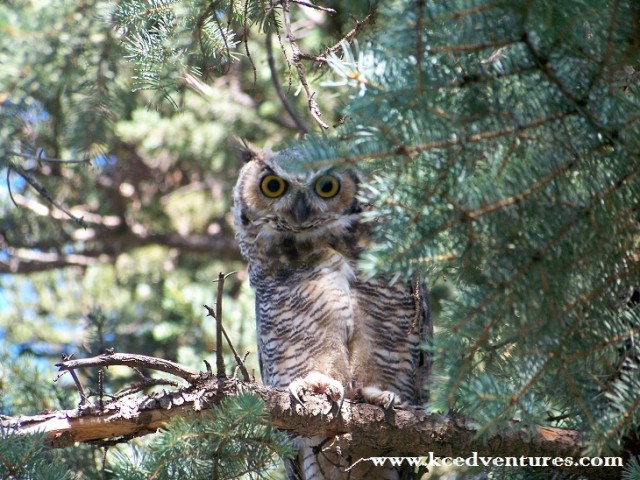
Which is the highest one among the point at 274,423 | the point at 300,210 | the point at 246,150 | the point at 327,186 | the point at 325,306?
the point at 246,150

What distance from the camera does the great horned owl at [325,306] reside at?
273 cm

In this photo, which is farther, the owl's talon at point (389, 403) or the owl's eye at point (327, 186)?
the owl's eye at point (327, 186)

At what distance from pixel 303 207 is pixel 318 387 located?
2.61 ft

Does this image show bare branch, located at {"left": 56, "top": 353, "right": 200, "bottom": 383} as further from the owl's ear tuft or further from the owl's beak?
the owl's ear tuft

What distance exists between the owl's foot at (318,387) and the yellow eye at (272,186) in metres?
0.81

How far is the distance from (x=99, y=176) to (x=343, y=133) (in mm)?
3905

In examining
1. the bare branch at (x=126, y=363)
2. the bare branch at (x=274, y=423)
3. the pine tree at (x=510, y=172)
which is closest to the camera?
the pine tree at (x=510, y=172)

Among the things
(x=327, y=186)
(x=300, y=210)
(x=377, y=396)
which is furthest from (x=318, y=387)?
(x=327, y=186)

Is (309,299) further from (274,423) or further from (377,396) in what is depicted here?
(274,423)

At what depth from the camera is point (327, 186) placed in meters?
2.98

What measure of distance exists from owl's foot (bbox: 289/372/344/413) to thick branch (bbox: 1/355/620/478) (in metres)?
0.06

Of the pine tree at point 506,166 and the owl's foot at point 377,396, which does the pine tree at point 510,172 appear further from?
the owl's foot at point 377,396

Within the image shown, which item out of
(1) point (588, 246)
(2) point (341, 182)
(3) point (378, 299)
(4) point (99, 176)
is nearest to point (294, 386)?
(3) point (378, 299)

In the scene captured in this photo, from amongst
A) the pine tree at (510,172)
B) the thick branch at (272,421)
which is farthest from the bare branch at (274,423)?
the pine tree at (510,172)
